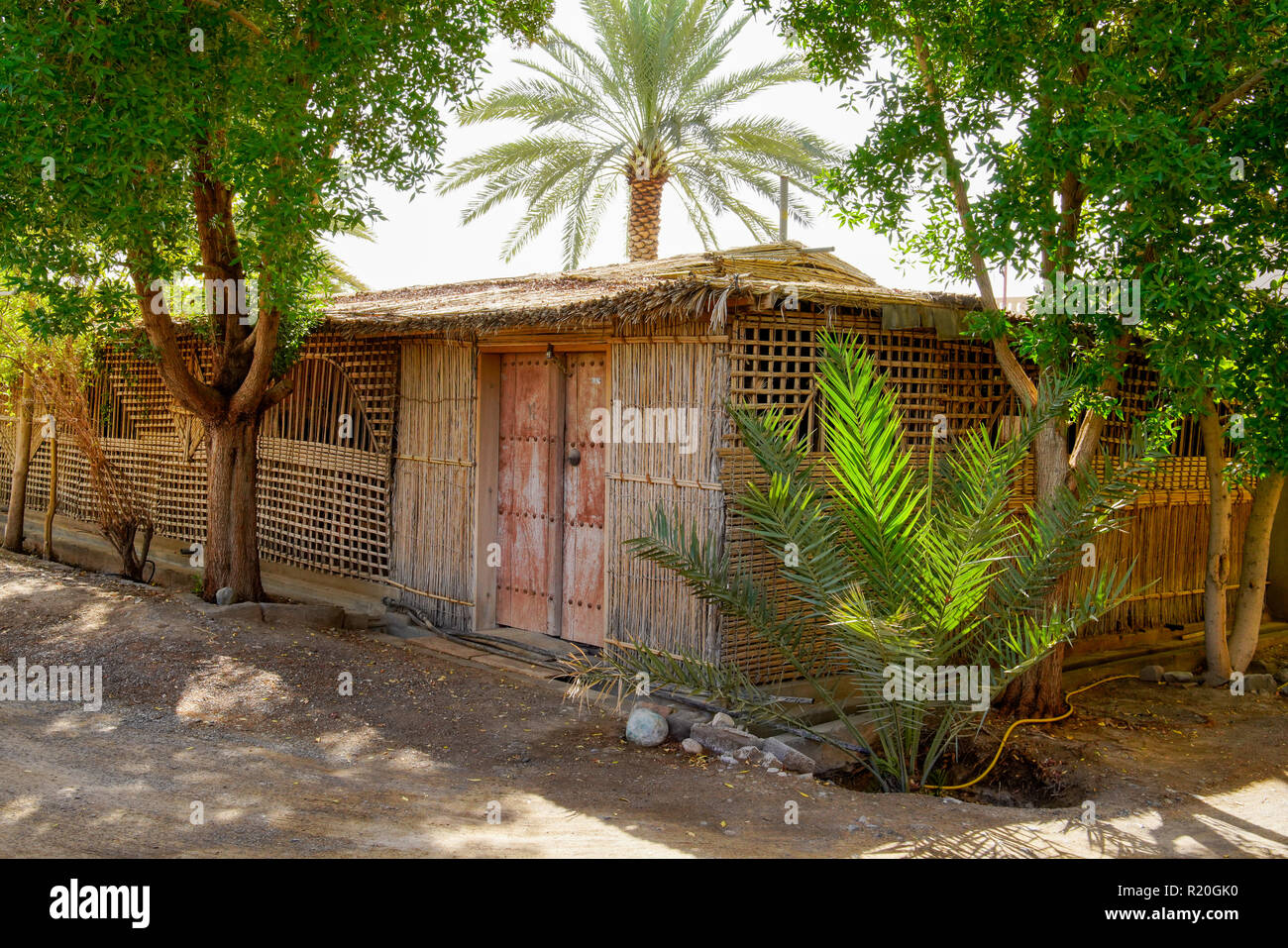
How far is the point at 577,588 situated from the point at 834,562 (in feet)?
9.21

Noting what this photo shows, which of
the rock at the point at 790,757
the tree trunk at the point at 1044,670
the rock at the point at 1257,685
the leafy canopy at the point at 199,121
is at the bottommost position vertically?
the rock at the point at 1257,685

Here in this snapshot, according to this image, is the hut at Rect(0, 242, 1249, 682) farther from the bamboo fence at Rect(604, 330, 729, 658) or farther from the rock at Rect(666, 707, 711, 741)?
the rock at Rect(666, 707, 711, 741)

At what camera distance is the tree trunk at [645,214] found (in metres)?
15.8

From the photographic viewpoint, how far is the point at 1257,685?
9086 mm

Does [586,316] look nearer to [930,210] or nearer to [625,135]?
[930,210]

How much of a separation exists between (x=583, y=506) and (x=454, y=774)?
2.92m

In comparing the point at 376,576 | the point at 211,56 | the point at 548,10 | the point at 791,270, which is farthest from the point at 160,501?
the point at 791,270

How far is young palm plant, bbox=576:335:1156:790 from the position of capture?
6094mm

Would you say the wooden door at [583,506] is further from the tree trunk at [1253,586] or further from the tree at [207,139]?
the tree trunk at [1253,586]

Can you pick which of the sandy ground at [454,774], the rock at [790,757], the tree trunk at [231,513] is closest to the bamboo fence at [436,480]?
the sandy ground at [454,774]

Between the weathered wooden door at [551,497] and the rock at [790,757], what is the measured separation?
2.16 metres

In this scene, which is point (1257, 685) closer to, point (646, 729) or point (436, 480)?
point (646, 729)

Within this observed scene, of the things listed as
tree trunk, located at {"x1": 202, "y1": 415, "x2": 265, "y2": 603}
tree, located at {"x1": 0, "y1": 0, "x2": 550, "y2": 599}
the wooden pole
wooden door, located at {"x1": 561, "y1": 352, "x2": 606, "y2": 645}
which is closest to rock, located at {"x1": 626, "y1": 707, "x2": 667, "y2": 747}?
wooden door, located at {"x1": 561, "y1": 352, "x2": 606, "y2": 645}

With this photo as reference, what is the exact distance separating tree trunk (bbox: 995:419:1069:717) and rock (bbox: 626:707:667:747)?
2547 millimetres
